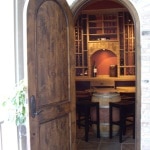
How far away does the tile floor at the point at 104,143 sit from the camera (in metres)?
4.60

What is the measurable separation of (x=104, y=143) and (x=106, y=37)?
12.3 feet

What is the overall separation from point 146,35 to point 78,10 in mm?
999

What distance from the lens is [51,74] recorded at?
2.88 m

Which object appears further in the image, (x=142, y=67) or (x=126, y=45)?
(x=126, y=45)

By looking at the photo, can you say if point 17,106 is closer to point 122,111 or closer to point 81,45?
point 122,111

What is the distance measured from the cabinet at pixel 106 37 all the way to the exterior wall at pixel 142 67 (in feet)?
13.4

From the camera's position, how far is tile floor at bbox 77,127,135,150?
460 centimetres

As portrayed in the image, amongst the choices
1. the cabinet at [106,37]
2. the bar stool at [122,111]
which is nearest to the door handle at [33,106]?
the bar stool at [122,111]

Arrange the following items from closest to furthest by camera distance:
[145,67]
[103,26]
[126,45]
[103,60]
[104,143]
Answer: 1. [145,67]
2. [104,143]
3. [126,45]
4. [103,26]
5. [103,60]

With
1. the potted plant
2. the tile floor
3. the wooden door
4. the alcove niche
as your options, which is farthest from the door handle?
the alcove niche

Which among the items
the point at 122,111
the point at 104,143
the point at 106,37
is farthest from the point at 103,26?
the point at 104,143

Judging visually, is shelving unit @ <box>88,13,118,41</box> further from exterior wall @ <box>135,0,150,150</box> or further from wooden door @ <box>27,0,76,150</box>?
wooden door @ <box>27,0,76,150</box>

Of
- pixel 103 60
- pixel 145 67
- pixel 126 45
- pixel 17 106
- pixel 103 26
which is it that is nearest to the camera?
pixel 17 106

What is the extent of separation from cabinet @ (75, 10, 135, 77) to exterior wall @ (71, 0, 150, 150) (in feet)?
13.4
